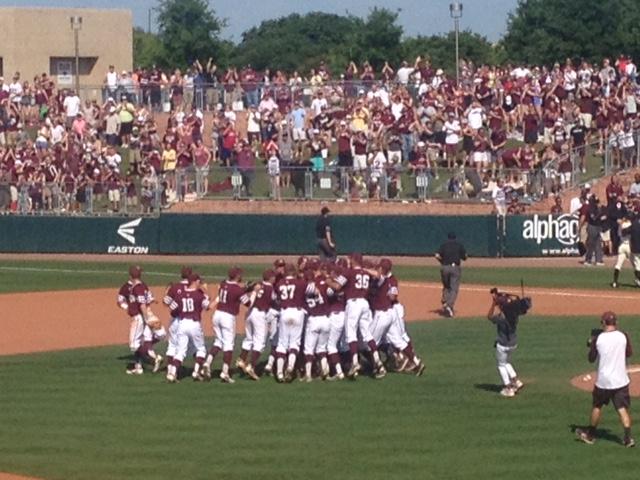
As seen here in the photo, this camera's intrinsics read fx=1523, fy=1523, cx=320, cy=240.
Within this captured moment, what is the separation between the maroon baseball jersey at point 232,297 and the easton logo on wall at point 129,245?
23.1 meters

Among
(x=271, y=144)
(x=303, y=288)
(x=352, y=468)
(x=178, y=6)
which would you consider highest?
(x=178, y=6)

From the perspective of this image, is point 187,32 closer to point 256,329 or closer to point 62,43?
point 62,43

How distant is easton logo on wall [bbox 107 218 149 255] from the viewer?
45434mm

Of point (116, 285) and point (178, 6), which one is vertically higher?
point (178, 6)

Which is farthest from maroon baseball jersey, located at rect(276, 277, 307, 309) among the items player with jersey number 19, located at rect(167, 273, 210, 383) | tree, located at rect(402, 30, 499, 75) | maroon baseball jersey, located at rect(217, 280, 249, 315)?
tree, located at rect(402, 30, 499, 75)

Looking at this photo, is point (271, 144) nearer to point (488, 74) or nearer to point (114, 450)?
point (488, 74)

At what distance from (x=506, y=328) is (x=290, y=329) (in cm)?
344

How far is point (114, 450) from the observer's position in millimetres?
17969

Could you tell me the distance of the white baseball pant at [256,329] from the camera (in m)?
22.8

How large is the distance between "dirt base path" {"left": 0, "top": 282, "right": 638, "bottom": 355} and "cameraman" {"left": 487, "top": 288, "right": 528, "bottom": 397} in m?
8.71

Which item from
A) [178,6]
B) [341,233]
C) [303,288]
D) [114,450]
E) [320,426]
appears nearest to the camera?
[114,450]

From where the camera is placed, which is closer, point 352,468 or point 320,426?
point 352,468

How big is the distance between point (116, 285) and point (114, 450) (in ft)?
65.2

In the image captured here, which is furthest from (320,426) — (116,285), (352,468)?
(116,285)
